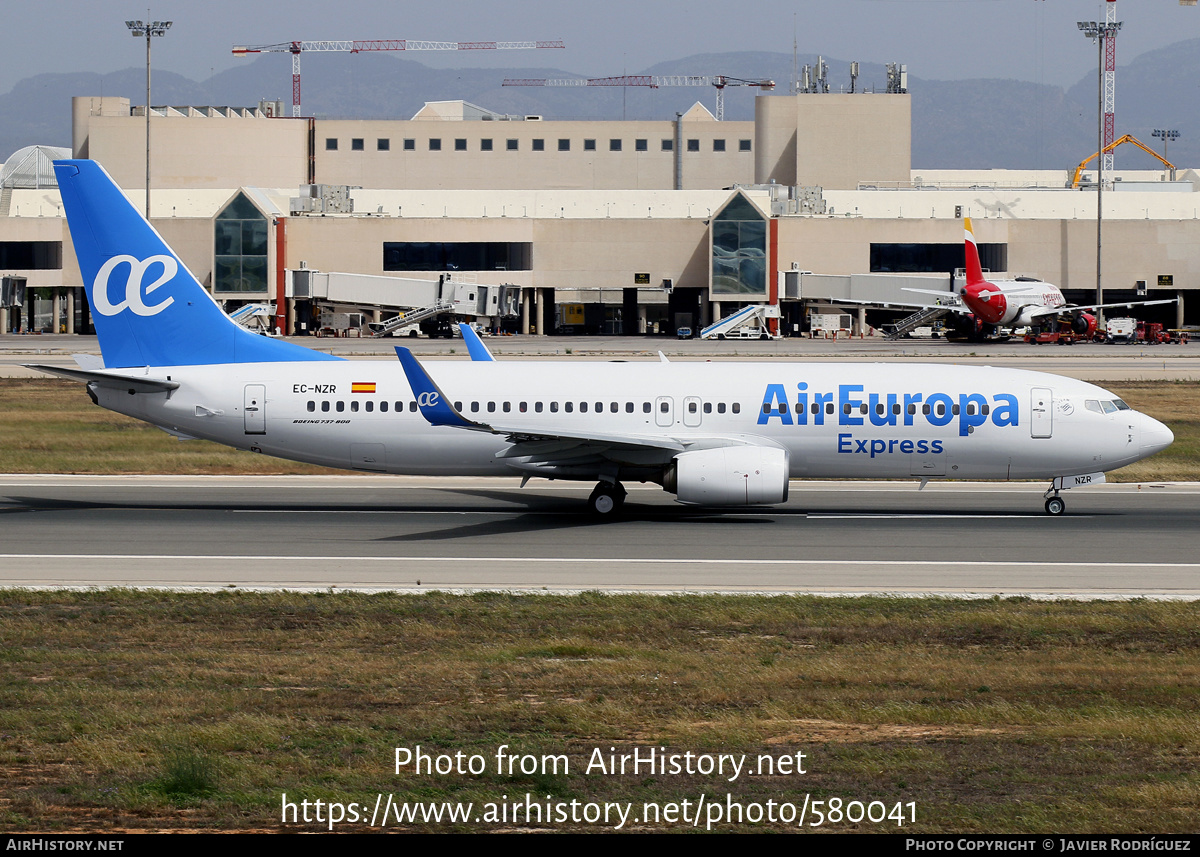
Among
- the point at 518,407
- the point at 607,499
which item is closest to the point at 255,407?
the point at 518,407

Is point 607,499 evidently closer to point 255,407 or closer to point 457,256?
point 255,407

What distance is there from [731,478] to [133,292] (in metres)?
15.2

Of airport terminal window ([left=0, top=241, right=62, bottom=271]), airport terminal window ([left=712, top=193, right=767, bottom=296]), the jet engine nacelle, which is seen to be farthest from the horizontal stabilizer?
airport terminal window ([left=0, top=241, right=62, bottom=271])

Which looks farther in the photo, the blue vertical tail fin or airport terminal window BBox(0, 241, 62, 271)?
airport terminal window BBox(0, 241, 62, 271)

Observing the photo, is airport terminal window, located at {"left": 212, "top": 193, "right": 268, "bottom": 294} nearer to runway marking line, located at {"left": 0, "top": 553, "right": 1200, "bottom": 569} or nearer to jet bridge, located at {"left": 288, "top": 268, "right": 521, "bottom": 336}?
jet bridge, located at {"left": 288, "top": 268, "right": 521, "bottom": 336}

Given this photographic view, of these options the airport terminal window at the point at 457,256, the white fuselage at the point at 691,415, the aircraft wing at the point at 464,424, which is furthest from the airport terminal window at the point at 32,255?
the aircraft wing at the point at 464,424

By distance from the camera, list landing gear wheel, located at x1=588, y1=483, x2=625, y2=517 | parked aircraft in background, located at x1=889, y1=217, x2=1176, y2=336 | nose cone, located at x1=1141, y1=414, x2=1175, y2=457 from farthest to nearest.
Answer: parked aircraft in background, located at x1=889, y1=217, x2=1176, y2=336, landing gear wheel, located at x1=588, y1=483, x2=625, y2=517, nose cone, located at x1=1141, y1=414, x2=1175, y2=457

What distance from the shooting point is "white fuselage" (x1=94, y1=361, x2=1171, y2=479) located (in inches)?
1254

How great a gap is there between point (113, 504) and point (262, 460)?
29.7 ft

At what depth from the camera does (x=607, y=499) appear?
1267 inches

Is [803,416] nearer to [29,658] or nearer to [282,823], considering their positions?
[29,658]

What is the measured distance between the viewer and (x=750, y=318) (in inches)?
4407

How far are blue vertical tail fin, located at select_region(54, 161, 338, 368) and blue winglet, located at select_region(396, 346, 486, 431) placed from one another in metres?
4.12

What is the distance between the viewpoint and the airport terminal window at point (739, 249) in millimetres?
118750
